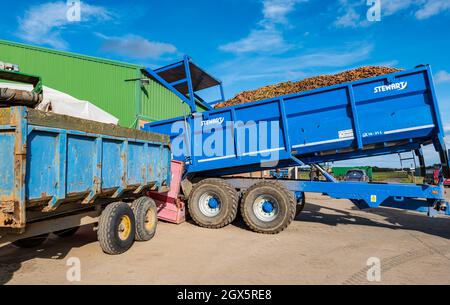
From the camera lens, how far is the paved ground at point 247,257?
14.3 ft

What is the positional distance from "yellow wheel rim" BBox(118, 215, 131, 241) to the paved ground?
0.29 m

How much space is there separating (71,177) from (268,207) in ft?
14.2

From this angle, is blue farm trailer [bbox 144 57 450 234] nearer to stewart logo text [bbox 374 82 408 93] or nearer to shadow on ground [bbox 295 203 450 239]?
stewart logo text [bbox 374 82 408 93]

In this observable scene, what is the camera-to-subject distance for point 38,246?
5.84 metres

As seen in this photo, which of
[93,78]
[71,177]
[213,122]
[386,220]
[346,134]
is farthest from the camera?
[93,78]

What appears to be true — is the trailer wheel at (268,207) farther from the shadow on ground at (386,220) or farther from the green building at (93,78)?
the green building at (93,78)

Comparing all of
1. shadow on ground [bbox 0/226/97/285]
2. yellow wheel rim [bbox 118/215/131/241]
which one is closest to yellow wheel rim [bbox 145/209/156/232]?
yellow wheel rim [bbox 118/215/131/241]

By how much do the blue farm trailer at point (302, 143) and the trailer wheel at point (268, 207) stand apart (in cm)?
2

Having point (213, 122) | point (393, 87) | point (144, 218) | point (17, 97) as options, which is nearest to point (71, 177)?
point (17, 97)

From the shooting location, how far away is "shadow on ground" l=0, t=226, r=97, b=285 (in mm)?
4652

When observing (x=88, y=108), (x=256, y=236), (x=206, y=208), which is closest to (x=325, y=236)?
(x=256, y=236)

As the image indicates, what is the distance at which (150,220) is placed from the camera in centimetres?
666

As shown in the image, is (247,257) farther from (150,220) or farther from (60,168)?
(60,168)
